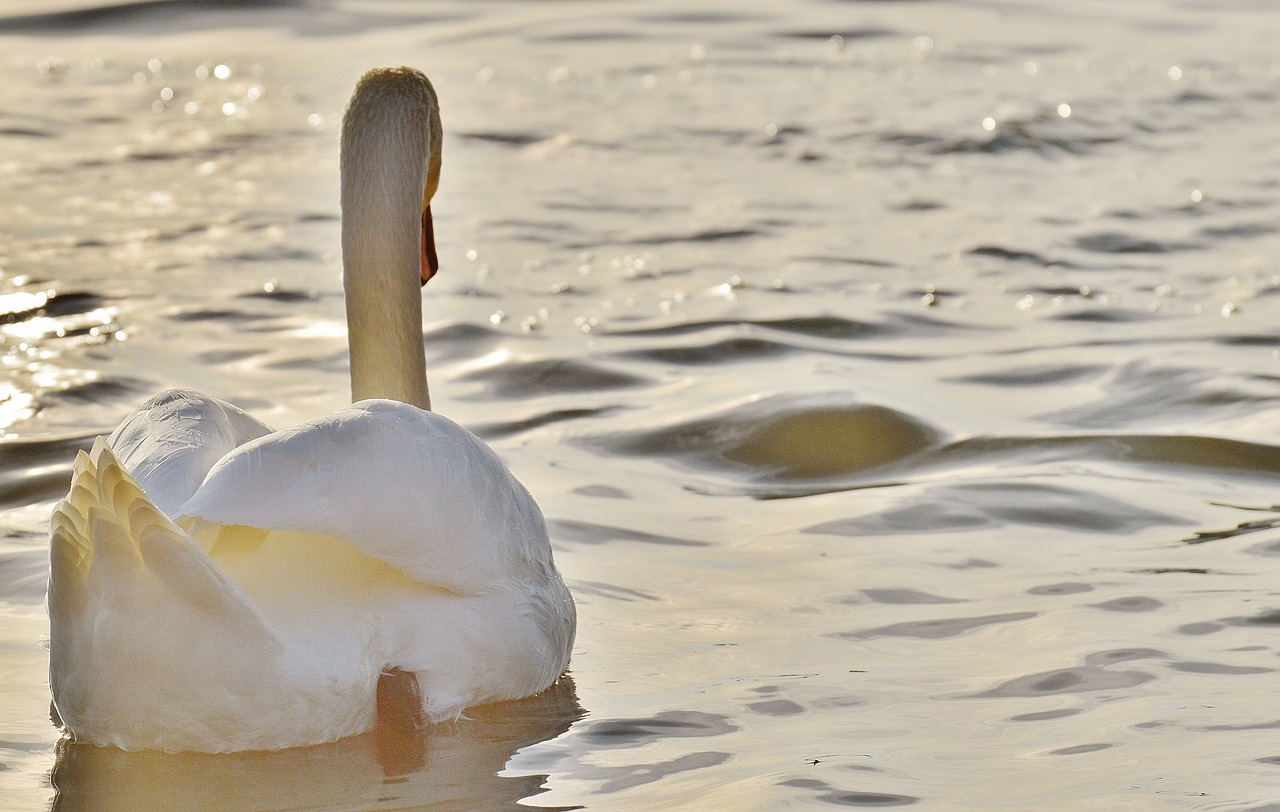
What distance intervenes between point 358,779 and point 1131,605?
206 cm

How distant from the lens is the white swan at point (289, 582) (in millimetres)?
3164

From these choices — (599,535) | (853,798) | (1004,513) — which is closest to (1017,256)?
(1004,513)

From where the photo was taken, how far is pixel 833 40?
13.9 metres

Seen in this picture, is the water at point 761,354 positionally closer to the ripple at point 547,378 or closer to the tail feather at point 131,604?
the ripple at point 547,378

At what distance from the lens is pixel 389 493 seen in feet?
11.2

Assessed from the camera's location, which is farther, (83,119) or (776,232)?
(83,119)

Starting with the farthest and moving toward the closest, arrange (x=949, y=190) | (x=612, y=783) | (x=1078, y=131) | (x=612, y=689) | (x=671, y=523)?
(x=1078, y=131) → (x=949, y=190) → (x=671, y=523) → (x=612, y=689) → (x=612, y=783)

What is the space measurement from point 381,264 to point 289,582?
139 centimetres

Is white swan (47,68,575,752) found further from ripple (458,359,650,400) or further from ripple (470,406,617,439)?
ripple (458,359,650,400)

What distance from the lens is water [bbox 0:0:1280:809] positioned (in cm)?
373

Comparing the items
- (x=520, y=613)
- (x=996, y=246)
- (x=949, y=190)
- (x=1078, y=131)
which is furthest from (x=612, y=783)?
(x=1078, y=131)

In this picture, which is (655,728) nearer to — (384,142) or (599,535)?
(599,535)

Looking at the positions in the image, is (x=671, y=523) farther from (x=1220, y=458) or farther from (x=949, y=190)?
(x=949, y=190)


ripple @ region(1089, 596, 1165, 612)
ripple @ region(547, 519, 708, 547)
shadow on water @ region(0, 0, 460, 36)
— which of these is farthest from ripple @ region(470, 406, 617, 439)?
shadow on water @ region(0, 0, 460, 36)
